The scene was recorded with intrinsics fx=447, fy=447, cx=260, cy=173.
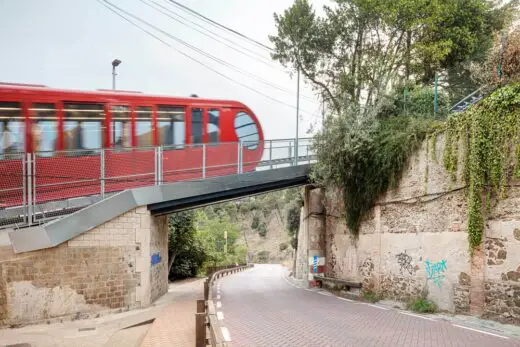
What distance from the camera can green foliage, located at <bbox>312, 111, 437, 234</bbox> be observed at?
14145mm

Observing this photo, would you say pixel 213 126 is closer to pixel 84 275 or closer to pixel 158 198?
pixel 158 198

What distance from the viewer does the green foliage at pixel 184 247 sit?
28109 mm

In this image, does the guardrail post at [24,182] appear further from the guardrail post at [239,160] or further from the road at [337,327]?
the guardrail post at [239,160]

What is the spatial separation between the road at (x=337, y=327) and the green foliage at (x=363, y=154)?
380cm

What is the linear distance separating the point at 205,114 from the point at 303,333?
10193mm

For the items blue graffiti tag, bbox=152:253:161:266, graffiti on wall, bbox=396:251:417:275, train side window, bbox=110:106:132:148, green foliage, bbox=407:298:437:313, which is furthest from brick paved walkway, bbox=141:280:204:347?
graffiti on wall, bbox=396:251:417:275

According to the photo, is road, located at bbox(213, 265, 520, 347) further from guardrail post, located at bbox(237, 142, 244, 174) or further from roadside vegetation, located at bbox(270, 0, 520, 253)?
guardrail post, located at bbox(237, 142, 244, 174)

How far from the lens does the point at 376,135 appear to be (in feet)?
50.6

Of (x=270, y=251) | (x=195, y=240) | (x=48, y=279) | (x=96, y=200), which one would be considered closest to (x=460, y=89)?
(x=96, y=200)

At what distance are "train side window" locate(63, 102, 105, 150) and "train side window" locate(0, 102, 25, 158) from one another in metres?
1.32

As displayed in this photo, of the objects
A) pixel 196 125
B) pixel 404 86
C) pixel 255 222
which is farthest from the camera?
pixel 255 222

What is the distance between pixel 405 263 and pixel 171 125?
949cm

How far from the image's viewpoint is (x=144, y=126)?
53.0 ft

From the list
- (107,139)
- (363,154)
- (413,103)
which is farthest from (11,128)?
(413,103)
